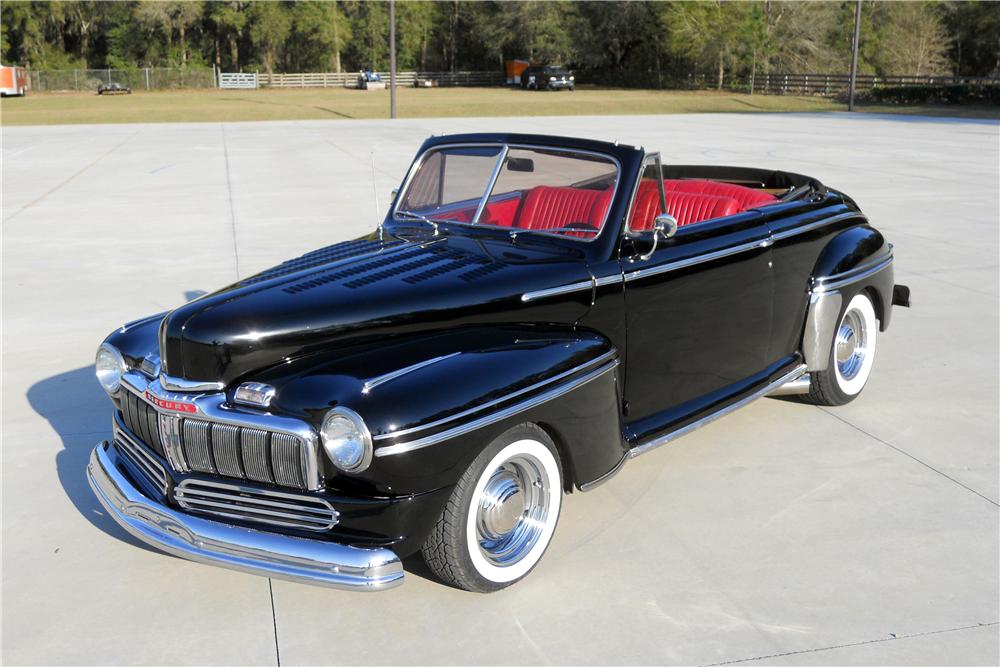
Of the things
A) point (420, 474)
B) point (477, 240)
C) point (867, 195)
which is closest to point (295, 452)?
point (420, 474)

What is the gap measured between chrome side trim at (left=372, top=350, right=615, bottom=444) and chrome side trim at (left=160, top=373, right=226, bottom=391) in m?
0.71

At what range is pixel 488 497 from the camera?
3488 mm

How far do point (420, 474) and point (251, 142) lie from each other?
2032 centimetres

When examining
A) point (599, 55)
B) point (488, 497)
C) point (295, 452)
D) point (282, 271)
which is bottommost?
point (488, 497)

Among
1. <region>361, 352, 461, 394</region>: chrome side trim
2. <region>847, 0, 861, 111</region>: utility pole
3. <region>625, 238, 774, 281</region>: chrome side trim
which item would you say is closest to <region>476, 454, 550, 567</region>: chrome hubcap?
<region>361, 352, 461, 394</region>: chrome side trim

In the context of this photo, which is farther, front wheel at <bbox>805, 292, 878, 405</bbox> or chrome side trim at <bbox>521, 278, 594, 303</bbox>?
front wheel at <bbox>805, 292, 878, 405</bbox>

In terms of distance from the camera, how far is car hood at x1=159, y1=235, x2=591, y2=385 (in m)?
3.51

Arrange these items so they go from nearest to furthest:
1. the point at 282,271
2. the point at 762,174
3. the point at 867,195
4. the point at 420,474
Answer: the point at 420,474 < the point at 282,271 < the point at 762,174 < the point at 867,195

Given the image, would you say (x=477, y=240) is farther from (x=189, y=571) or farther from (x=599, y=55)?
(x=599, y=55)

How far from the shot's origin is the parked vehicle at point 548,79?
60406 mm

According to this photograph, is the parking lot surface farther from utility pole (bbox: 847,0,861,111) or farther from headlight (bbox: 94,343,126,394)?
utility pole (bbox: 847,0,861,111)

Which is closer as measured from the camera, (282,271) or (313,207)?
(282,271)

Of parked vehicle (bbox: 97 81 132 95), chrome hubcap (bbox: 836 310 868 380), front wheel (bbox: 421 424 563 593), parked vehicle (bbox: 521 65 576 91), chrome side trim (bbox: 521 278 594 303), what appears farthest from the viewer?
parked vehicle (bbox: 521 65 576 91)

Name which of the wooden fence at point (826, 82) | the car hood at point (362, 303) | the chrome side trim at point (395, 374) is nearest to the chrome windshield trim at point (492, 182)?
the car hood at point (362, 303)
